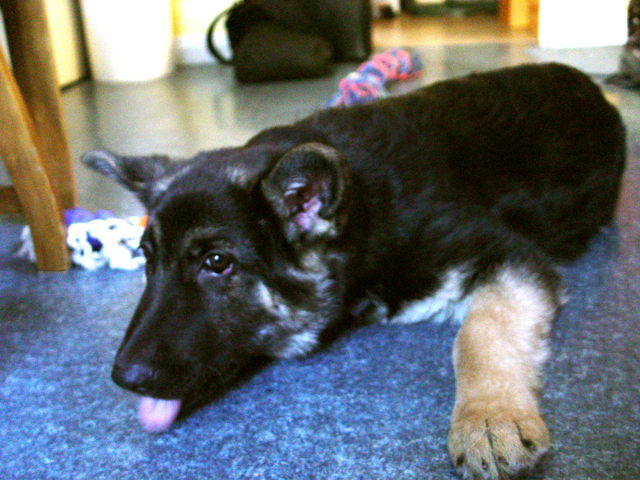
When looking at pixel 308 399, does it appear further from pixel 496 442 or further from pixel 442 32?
pixel 442 32

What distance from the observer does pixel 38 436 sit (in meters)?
1.67

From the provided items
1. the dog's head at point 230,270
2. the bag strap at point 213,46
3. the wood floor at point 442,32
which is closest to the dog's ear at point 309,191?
the dog's head at point 230,270

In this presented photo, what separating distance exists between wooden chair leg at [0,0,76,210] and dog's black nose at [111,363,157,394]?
1.40 meters

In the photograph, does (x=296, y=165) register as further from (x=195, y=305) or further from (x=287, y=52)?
(x=287, y=52)

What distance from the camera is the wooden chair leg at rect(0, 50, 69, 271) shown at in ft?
7.77

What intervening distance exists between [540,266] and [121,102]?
5282 millimetres

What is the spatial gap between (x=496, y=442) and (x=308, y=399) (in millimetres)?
568

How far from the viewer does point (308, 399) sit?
5.82 feet

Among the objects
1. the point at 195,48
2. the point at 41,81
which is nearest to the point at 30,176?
the point at 41,81

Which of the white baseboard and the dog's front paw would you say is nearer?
the dog's front paw

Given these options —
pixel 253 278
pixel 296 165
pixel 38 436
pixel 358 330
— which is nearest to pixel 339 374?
pixel 358 330

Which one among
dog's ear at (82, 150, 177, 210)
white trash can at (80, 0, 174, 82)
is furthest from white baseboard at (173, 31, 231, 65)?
dog's ear at (82, 150, 177, 210)

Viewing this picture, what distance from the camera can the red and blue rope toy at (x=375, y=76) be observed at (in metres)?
4.70

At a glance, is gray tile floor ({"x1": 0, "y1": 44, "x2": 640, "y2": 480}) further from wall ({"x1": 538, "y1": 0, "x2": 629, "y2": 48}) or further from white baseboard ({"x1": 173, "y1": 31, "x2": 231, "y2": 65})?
white baseboard ({"x1": 173, "y1": 31, "x2": 231, "y2": 65})
